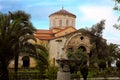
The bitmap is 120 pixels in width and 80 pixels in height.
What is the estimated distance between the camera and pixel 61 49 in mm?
59719

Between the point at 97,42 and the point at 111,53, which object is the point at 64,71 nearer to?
the point at 111,53

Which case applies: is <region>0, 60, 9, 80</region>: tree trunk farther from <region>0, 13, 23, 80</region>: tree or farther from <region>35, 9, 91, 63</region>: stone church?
<region>35, 9, 91, 63</region>: stone church

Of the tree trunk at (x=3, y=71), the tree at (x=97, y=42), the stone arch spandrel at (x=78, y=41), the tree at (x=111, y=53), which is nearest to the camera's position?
the tree trunk at (x=3, y=71)

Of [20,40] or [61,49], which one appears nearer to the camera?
[20,40]

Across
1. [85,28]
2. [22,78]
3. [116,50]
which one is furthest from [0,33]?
[85,28]

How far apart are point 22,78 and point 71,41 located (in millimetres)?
26516

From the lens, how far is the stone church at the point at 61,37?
58969 millimetres

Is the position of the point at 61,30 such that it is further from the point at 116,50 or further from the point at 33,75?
the point at 33,75

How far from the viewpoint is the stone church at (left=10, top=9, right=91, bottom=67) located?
193 ft

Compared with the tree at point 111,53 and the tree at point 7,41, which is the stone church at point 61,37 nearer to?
the tree at point 111,53

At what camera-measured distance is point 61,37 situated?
5978 cm

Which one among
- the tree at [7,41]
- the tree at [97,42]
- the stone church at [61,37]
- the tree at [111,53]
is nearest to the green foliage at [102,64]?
the tree at [111,53]

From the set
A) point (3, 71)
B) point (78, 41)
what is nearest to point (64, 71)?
point (3, 71)

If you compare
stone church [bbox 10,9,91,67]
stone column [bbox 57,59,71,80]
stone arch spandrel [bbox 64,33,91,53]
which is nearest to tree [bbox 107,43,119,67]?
stone arch spandrel [bbox 64,33,91,53]
